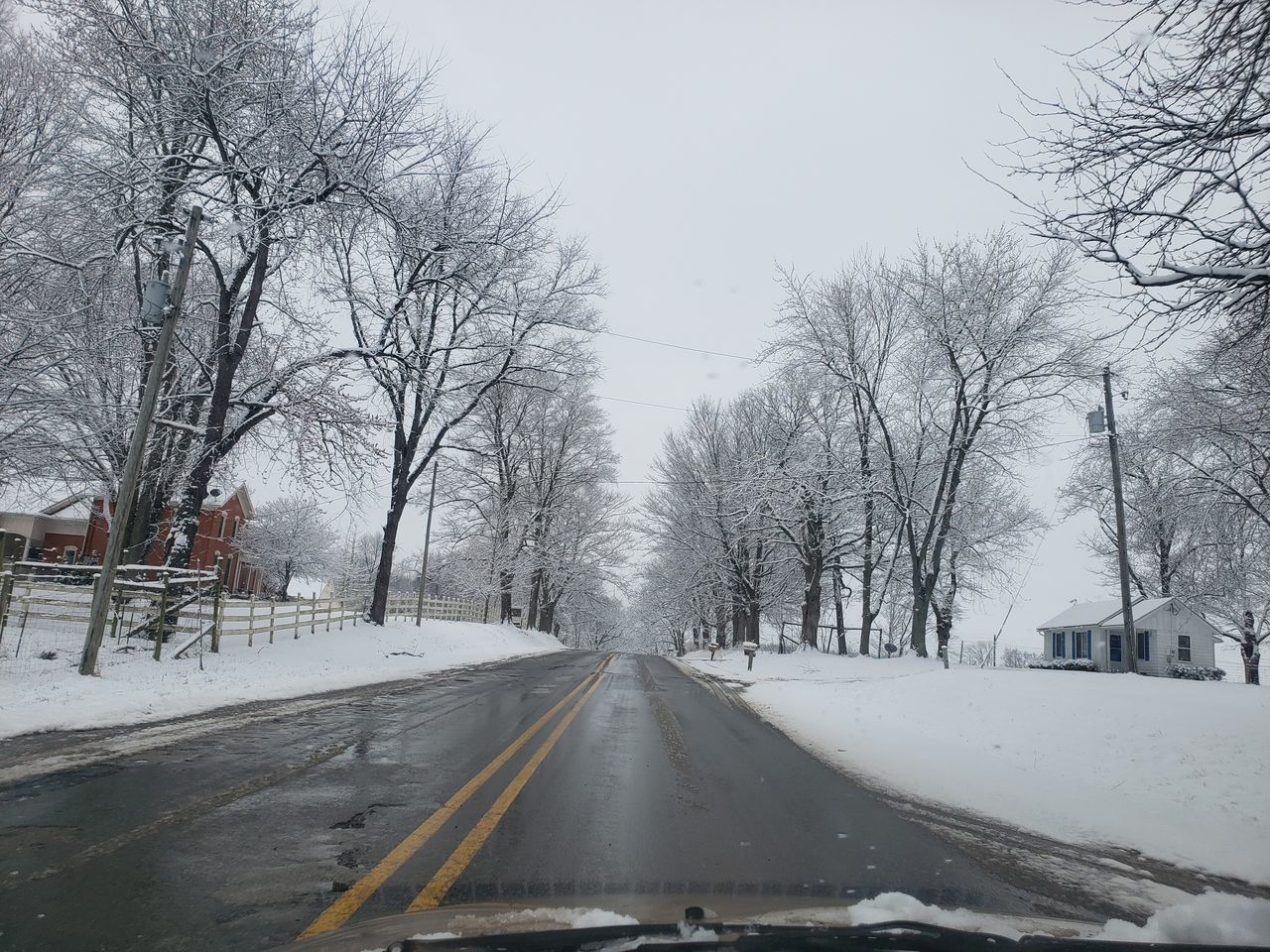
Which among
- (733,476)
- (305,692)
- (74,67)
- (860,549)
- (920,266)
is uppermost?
(920,266)

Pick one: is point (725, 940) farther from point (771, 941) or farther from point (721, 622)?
point (721, 622)

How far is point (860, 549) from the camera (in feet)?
89.2

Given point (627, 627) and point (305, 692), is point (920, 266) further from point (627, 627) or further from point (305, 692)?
point (627, 627)

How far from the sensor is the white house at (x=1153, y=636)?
2912 cm

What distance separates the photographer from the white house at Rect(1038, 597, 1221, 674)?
29.1 meters

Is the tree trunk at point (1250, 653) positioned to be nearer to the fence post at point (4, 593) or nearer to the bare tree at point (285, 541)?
the fence post at point (4, 593)

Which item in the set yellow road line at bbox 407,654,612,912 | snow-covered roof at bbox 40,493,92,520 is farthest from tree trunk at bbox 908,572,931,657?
snow-covered roof at bbox 40,493,92,520

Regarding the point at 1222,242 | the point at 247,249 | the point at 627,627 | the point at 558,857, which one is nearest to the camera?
the point at 558,857

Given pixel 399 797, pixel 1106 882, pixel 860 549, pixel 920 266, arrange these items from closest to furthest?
pixel 1106 882
pixel 399 797
pixel 920 266
pixel 860 549

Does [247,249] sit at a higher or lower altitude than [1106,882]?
higher

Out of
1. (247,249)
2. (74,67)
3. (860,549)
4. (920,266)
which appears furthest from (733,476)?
(74,67)

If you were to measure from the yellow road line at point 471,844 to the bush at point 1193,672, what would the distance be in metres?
29.4

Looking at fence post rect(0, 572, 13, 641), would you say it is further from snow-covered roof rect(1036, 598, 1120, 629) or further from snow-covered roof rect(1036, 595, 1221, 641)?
snow-covered roof rect(1036, 598, 1120, 629)

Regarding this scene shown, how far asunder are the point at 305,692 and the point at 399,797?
6.91 m
